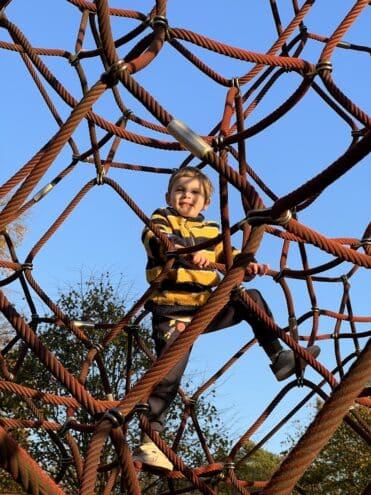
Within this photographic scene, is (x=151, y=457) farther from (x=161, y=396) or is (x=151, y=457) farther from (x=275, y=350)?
(x=275, y=350)

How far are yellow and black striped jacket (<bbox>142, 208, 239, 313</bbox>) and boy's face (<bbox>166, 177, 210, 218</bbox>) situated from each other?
0.03 metres

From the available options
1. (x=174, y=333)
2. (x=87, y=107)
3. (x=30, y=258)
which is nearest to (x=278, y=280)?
(x=174, y=333)

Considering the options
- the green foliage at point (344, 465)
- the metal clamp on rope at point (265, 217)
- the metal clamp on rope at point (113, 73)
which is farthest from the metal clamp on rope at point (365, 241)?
the green foliage at point (344, 465)

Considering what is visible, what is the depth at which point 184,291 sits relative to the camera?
251 cm

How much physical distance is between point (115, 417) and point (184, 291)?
4.73ft

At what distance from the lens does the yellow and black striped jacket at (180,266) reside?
250 centimetres

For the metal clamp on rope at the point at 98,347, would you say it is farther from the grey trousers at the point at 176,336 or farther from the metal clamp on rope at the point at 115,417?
the metal clamp on rope at the point at 115,417

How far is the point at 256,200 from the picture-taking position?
1262mm

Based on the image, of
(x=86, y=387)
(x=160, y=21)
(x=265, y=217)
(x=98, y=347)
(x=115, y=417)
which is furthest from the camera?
(x=86, y=387)

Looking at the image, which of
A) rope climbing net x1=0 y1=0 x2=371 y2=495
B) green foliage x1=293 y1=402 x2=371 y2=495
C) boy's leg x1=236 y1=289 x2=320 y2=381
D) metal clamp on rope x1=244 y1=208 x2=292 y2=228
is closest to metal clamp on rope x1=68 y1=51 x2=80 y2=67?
rope climbing net x1=0 y1=0 x2=371 y2=495

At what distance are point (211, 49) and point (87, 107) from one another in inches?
22.6

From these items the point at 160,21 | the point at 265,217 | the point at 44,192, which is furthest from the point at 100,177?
the point at 265,217

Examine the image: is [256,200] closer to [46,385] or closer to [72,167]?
[72,167]

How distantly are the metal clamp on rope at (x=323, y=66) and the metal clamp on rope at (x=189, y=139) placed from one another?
0.76 m
